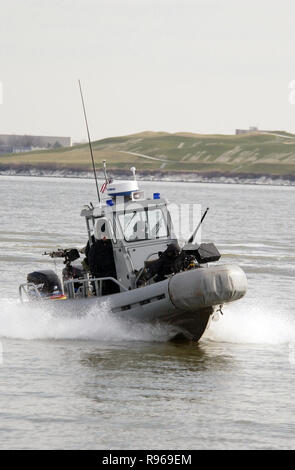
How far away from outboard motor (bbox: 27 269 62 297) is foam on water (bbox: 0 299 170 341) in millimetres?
387

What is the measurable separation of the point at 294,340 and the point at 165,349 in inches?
91.0

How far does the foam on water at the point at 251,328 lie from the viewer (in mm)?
15906

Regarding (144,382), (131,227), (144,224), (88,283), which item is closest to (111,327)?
(88,283)

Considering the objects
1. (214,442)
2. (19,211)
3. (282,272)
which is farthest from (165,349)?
(19,211)

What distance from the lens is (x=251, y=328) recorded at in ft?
53.6

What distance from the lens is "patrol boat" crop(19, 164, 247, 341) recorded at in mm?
14125

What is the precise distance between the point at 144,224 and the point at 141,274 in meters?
0.86

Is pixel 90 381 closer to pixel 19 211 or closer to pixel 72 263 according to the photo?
pixel 72 263

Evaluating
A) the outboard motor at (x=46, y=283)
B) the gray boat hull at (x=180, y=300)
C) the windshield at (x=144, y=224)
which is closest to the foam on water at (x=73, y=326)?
the gray boat hull at (x=180, y=300)

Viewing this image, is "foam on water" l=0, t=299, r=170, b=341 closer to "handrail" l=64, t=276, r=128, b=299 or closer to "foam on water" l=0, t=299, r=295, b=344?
"foam on water" l=0, t=299, r=295, b=344

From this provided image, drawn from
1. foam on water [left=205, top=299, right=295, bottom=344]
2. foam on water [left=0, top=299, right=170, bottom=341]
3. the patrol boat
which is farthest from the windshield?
foam on water [left=205, top=299, right=295, bottom=344]

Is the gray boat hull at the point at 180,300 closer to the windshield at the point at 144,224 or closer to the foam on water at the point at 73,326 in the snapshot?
the foam on water at the point at 73,326

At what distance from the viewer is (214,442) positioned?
9867 millimetres

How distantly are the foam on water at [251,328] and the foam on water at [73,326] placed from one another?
1.25m
